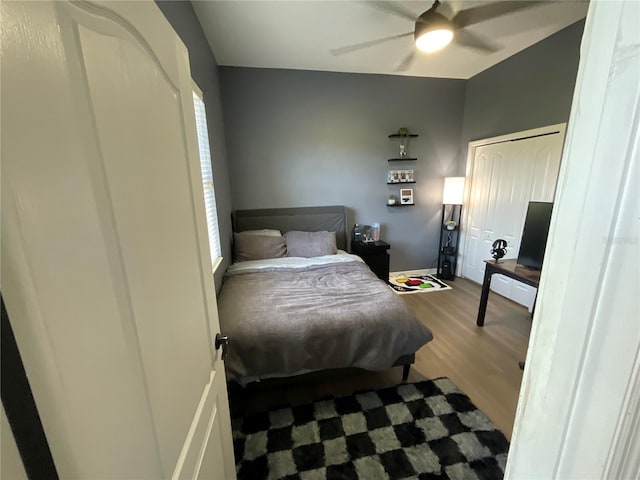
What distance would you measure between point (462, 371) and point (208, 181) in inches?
103

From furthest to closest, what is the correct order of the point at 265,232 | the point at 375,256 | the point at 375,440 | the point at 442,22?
the point at 375,256
the point at 265,232
the point at 442,22
the point at 375,440

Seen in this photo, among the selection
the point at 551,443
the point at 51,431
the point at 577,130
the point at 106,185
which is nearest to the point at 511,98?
the point at 577,130

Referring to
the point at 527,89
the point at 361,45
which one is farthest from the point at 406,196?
the point at 361,45

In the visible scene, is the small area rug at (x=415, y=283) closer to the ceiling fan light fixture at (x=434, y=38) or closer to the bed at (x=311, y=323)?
the bed at (x=311, y=323)

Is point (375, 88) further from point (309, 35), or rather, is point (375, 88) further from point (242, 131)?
point (242, 131)

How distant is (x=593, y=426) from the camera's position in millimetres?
438

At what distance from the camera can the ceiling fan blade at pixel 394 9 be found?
208cm

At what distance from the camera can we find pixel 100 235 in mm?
423

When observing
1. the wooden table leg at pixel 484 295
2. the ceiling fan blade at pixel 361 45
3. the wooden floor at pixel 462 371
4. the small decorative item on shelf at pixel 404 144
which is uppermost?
the ceiling fan blade at pixel 361 45

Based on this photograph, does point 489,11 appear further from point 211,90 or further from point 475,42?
point 211,90

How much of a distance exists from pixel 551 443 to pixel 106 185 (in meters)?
0.90

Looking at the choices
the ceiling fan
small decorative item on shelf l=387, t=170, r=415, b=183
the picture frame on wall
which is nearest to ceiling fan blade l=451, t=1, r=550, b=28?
the ceiling fan

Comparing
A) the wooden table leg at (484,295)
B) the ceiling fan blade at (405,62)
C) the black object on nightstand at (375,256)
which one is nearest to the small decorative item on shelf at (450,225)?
the black object on nightstand at (375,256)

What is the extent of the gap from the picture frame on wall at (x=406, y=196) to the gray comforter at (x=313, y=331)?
2150mm
